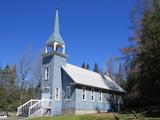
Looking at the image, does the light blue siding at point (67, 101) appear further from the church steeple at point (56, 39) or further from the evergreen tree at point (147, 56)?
the evergreen tree at point (147, 56)

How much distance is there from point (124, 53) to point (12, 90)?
23714 millimetres

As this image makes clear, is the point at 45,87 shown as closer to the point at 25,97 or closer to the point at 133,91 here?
the point at 133,91

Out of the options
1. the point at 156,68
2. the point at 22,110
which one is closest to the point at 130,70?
the point at 156,68

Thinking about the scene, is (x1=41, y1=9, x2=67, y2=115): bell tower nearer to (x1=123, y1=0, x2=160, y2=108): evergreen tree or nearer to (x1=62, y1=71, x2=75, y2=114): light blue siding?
(x1=62, y1=71, x2=75, y2=114): light blue siding

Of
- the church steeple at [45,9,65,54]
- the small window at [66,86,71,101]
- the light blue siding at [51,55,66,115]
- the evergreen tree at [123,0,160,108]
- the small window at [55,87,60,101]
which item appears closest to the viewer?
the evergreen tree at [123,0,160,108]

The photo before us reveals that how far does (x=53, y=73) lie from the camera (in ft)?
113

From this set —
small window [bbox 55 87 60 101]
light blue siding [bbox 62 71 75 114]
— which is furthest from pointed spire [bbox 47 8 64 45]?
small window [bbox 55 87 60 101]

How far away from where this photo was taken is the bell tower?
34.3m

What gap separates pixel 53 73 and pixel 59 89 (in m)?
2.20

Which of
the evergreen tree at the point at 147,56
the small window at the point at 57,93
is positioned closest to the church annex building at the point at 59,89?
the small window at the point at 57,93

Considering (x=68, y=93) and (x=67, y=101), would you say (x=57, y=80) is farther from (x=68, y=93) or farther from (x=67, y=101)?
(x=67, y=101)

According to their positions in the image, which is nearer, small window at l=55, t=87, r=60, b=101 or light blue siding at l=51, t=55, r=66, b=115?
light blue siding at l=51, t=55, r=66, b=115

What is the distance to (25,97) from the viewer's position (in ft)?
179

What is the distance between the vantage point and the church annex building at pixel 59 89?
110 feet
